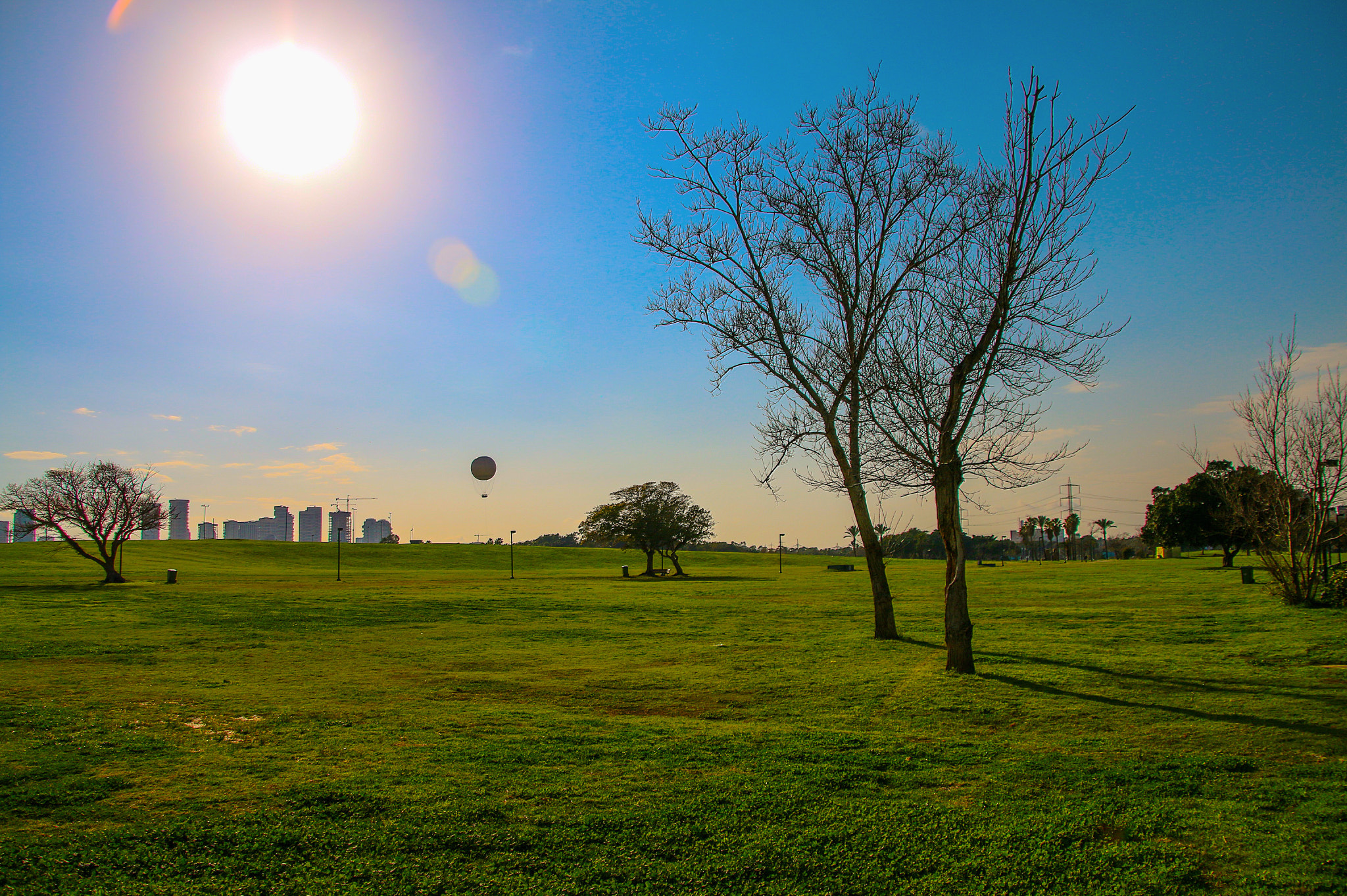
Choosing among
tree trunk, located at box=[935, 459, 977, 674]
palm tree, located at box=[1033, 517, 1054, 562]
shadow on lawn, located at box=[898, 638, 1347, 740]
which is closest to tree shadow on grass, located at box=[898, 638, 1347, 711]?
shadow on lawn, located at box=[898, 638, 1347, 740]

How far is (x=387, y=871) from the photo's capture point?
15.2 feet

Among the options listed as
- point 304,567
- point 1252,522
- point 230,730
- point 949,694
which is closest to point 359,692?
point 230,730

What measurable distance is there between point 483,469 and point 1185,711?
66292mm

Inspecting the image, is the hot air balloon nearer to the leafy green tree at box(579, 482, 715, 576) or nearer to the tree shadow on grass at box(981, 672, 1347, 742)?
the leafy green tree at box(579, 482, 715, 576)

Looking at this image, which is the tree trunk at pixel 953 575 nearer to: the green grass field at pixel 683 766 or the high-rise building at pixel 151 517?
the green grass field at pixel 683 766

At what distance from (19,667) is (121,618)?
1244 cm

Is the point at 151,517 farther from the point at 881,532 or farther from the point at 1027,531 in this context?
the point at 1027,531

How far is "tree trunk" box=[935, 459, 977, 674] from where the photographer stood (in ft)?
40.1

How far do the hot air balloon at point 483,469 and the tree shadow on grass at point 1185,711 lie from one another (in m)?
63.1

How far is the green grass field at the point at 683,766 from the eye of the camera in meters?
4.75

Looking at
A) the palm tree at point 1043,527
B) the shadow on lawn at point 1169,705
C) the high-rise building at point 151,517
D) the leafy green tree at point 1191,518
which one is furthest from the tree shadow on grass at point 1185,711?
the palm tree at point 1043,527

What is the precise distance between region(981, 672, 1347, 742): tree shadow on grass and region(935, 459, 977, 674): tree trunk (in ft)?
1.54

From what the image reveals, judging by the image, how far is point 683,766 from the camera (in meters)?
7.01

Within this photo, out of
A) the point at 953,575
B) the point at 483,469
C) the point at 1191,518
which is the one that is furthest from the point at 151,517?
the point at 1191,518
